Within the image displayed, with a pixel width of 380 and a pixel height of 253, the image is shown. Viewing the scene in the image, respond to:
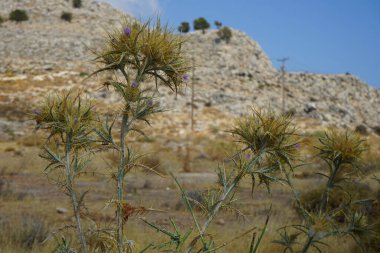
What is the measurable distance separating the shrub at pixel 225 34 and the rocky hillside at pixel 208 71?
2.62 ft

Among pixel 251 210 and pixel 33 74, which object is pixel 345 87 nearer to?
pixel 33 74

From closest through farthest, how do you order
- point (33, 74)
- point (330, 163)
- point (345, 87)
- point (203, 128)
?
point (330, 163) < point (203, 128) < point (33, 74) < point (345, 87)

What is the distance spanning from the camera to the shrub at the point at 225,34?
67.5 meters

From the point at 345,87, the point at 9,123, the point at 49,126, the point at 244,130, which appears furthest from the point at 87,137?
the point at 345,87

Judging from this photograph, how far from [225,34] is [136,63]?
6621 cm

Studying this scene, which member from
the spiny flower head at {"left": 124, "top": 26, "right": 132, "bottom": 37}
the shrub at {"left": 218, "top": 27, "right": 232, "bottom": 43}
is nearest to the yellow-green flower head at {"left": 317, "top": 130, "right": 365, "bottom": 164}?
the spiny flower head at {"left": 124, "top": 26, "right": 132, "bottom": 37}

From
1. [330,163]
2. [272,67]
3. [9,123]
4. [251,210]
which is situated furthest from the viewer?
[272,67]

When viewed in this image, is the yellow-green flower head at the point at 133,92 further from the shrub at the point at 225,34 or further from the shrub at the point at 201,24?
the shrub at the point at 201,24

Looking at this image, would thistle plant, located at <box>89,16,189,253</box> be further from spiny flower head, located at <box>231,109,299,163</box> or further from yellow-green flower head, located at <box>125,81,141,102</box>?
spiny flower head, located at <box>231,109,299,163</box>

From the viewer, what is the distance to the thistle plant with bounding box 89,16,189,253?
8.71 feet

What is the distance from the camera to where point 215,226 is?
10336 millimetres

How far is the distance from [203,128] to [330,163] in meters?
38.1

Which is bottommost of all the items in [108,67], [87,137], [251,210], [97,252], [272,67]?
[251,210]

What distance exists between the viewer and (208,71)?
57969 mm
